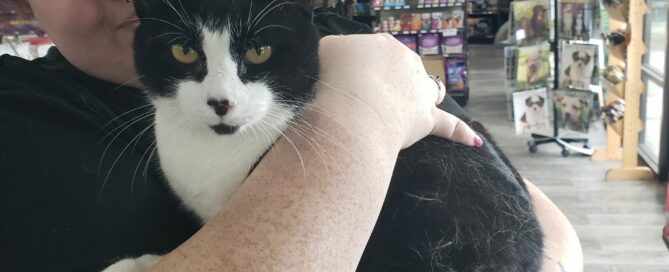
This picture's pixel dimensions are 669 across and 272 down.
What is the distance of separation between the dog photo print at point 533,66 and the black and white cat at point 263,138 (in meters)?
2.71

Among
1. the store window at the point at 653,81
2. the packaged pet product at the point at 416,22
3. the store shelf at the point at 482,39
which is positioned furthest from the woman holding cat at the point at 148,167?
the store shelf at the point at 482,39

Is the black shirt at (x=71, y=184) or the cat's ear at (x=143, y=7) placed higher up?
the cat's ear at (x=143, y=7)

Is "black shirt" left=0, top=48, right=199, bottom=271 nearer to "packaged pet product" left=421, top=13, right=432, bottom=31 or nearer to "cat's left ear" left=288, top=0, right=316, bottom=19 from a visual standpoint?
"cat's left ear" left=288, top=0, right=316, bottom=19

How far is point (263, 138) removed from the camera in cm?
75

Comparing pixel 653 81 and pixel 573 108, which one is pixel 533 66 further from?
pixel 653 81

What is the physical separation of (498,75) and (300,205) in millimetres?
5475

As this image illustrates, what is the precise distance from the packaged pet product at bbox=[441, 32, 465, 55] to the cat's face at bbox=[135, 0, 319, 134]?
385 cm

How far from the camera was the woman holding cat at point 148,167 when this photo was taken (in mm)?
585

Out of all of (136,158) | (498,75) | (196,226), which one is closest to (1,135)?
(136,158)

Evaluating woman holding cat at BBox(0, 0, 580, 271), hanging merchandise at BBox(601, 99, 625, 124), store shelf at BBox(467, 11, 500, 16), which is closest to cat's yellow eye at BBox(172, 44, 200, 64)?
woman holding cat at BBox(0, 0, 580, 271)

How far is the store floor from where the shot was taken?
237 cm

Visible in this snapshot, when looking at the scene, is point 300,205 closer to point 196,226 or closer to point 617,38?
point 196,226

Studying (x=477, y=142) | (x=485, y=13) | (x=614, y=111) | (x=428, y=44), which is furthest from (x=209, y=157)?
(x=485, y=13)

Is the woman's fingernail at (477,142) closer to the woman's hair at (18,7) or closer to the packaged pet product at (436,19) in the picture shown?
the woman's hair at (18,7)
